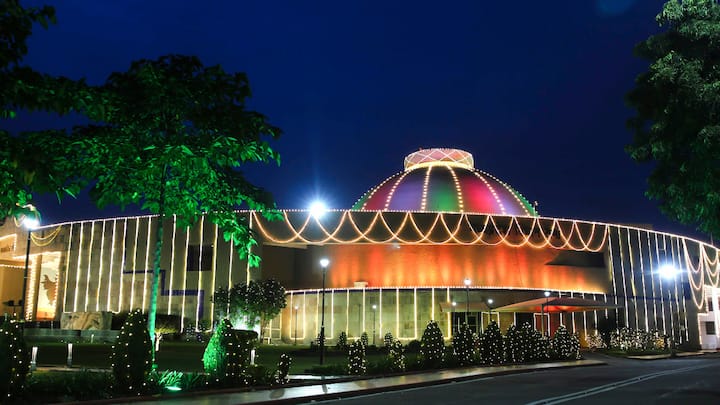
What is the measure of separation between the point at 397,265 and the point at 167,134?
1525 inches

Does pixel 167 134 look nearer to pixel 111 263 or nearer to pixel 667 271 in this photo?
pixel 111 263

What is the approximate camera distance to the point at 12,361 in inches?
543

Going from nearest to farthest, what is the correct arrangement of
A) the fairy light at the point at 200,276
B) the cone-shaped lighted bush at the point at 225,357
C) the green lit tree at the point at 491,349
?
the cone-shaped lighted bush at the point at 225,357, the green lit tree at the point at 491,349, the fairy light at the point at 200,276

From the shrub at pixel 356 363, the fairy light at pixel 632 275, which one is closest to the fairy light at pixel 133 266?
the shrub at pixel 356 363

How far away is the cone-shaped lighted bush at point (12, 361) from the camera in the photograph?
44.8 ft

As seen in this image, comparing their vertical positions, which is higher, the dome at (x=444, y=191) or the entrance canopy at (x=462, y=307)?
the dome at (x=444, y=191)

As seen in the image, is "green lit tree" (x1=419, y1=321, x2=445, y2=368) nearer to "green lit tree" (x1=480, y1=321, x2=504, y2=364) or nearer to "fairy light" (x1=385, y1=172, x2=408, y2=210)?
"green lit tree" (x1=480, y1=321, x2=504, y2=364)

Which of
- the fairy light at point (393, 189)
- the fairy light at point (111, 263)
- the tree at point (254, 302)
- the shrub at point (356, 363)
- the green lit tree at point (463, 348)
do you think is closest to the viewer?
the shrub at point (356, 363)

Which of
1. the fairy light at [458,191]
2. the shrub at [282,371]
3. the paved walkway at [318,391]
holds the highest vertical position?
the fairy light at [458,191]

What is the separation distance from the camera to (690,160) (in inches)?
650

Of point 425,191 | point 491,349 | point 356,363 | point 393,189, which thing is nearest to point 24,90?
point 356,363

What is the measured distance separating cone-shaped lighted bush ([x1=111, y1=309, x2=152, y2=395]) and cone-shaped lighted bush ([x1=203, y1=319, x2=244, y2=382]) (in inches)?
93.8

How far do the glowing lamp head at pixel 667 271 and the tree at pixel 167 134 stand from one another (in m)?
54.6

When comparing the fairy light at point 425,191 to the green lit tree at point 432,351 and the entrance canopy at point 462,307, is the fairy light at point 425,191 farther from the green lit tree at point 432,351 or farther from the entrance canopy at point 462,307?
the green lit tree at point 432,351
